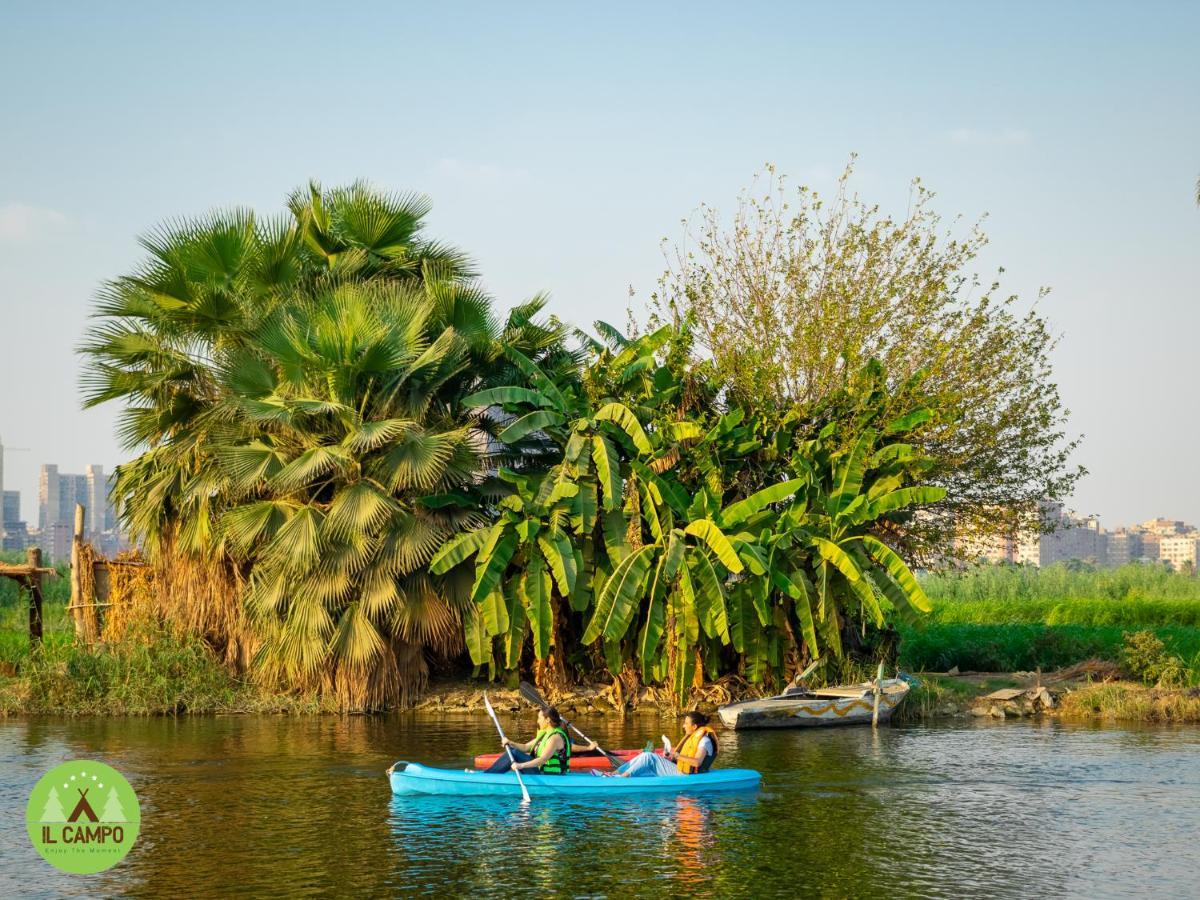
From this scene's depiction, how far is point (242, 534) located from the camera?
84.0ft

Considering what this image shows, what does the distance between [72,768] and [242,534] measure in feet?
25.3

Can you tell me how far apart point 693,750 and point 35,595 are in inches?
721

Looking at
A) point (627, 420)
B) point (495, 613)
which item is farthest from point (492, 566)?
point (627, 420)

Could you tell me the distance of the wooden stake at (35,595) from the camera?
2920 centimetres

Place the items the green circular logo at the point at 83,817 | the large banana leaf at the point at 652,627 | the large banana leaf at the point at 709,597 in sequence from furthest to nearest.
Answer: the large banana leaf at the point at 652,627 → the large banana leaf at the point at 709,597 → the green circular logo at the point at 83,817

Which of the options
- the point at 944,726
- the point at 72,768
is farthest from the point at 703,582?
the point at 72,768

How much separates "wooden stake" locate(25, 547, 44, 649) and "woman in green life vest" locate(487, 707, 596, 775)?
51.7 feet

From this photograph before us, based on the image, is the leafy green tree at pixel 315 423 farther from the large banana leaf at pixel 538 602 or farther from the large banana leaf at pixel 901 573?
the large banana leaf at pixel 901 573

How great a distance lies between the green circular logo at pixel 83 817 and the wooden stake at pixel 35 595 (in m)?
11.6

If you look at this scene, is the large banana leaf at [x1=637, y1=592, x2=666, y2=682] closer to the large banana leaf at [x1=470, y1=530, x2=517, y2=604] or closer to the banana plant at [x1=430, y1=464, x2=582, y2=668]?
the banana plant at [x1=430, y1=464, x2=582, y2=668]

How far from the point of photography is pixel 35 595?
29797mm

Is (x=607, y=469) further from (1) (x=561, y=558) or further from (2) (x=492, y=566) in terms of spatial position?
(2) (x=492, y=566)

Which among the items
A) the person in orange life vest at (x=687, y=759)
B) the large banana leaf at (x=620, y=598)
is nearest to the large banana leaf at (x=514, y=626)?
the large banana leaf at (x=620, y=598)

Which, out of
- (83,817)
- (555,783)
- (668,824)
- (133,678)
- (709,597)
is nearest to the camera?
(668,824)
